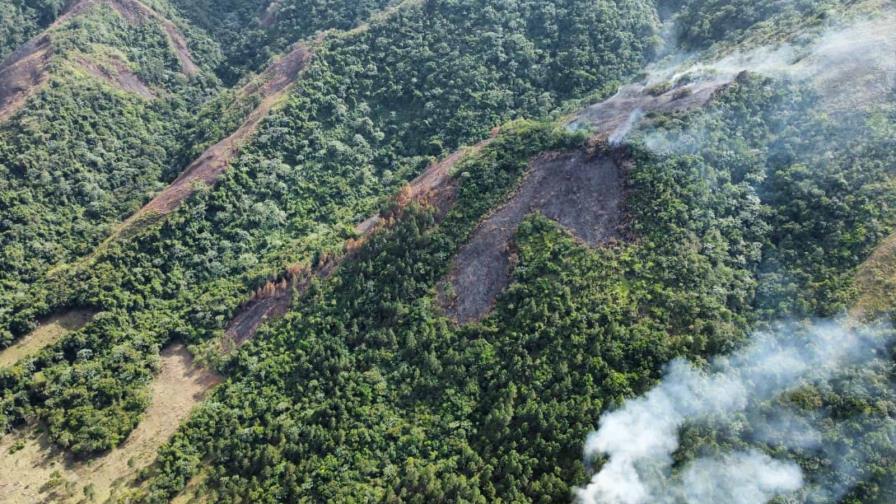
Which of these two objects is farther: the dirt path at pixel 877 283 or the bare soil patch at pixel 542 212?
the bare soil patch at pixel 542 212

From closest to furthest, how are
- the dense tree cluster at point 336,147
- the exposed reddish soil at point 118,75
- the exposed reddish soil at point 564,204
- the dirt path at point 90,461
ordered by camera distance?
the dirt path at point 90,461, the exposed reddish soil at point 564,204, the dense tree cluster at point 336,147, the exposed reddish soil at point 118,75

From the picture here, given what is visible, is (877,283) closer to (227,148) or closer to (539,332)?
(539,332)

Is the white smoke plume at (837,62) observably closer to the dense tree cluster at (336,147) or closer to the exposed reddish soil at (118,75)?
the dense tree cluster at (336,147)

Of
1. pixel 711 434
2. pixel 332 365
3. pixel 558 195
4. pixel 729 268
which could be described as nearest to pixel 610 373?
pixel 711 434

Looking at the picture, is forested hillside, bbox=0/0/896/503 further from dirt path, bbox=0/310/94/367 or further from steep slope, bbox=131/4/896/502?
dirt path, bbox=0/310/94/367

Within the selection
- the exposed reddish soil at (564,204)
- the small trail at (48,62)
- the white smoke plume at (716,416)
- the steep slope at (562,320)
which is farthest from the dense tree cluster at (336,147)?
the white smoke plume at (716,416)

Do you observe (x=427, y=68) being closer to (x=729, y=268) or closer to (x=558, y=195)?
(x=558, y=195)

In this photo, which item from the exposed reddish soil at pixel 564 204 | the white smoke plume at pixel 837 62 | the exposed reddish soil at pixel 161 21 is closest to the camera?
the exposed reddish soil at pixel 564 204
